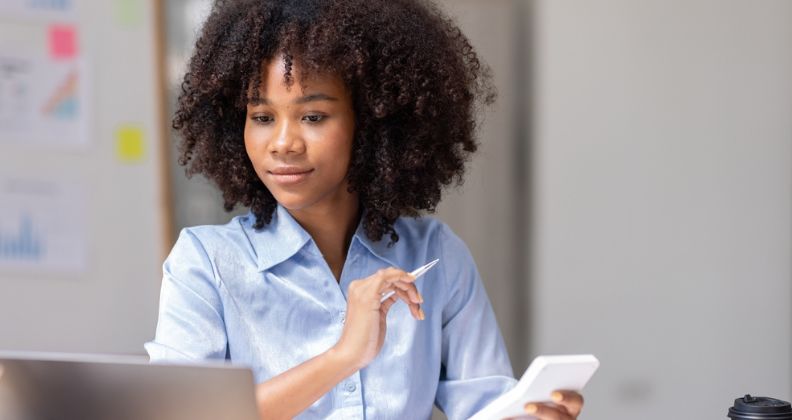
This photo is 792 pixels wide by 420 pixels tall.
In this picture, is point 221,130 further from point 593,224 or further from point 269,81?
point 593,224

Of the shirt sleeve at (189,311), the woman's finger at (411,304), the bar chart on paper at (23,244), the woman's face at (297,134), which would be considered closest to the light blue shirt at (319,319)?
the shirt sleeve at (189,311)

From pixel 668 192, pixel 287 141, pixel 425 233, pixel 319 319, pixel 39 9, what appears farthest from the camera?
pixel 668 192

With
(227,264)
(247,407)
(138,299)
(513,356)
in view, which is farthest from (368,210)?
(513,356)

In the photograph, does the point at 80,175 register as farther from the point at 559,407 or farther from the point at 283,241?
the point at 559,407

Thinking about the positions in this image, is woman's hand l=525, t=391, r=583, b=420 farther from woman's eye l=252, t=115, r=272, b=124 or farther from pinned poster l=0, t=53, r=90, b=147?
pinned poster l=0, t=53, r=90, b=147

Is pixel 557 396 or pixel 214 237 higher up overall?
pixel 214 237

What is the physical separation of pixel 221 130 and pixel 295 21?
0.24 meters

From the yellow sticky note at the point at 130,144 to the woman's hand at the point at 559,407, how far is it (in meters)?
1.86

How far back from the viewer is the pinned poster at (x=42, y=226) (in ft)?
8.83

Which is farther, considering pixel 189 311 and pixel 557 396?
pixel 189 311

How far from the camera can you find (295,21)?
1413 mm

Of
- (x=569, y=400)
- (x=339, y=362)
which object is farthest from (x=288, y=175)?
(x=569, y=400)

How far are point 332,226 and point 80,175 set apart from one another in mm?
1459

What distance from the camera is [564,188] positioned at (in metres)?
2.89
